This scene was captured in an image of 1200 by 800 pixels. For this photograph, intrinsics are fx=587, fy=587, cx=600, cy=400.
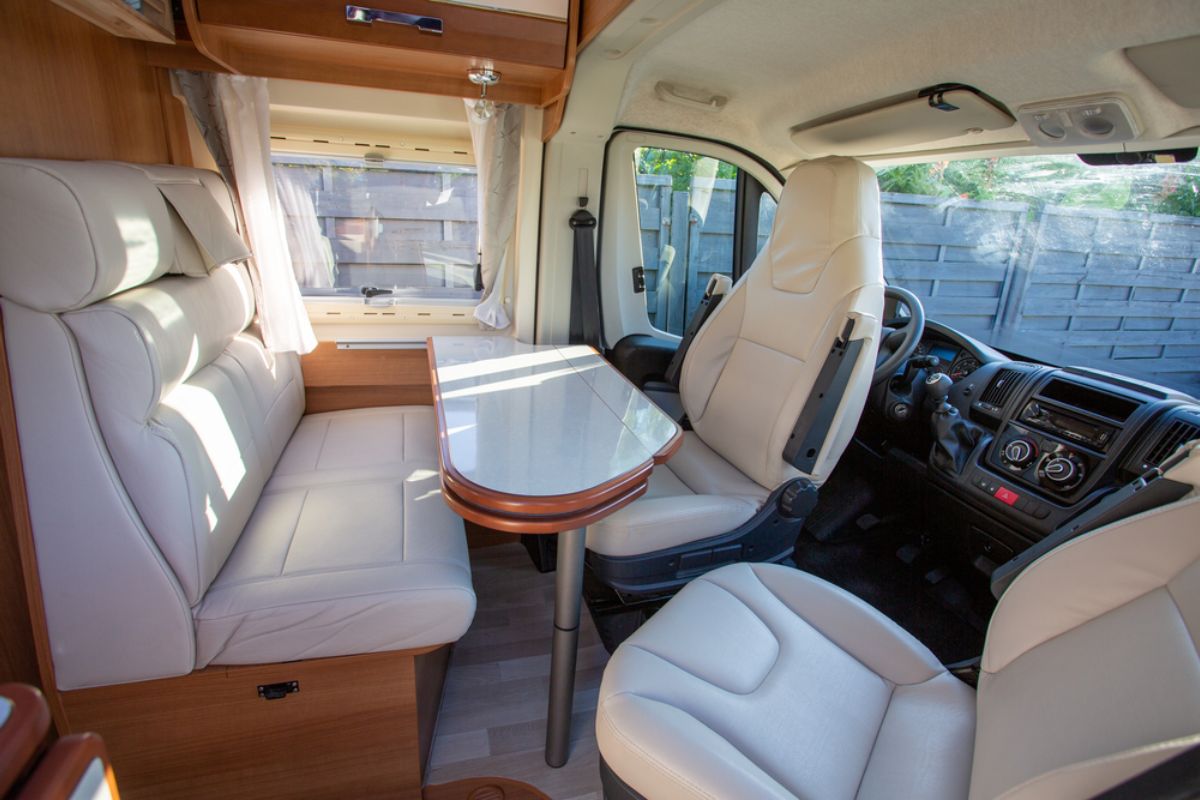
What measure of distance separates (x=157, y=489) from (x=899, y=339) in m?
2.21

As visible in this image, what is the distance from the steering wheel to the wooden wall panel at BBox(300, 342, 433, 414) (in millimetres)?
1678

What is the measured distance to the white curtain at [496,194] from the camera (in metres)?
2.11

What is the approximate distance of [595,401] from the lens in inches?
64.7

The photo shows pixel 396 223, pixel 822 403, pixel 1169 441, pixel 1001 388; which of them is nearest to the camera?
pixel 1169 441

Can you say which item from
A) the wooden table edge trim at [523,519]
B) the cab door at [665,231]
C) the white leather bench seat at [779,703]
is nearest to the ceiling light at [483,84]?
the cab door at [665,231]

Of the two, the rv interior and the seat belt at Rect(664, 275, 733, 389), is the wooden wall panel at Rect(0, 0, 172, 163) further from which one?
the seat belt at Rect(664, 275, 733, 389)

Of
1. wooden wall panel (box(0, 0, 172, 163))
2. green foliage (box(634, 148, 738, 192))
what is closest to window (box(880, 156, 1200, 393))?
green foliage (box(634, 148, 738, 192))

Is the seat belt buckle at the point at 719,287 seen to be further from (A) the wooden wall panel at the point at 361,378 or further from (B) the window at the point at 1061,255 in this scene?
(A) the wooden wall panel at the point at 361,378

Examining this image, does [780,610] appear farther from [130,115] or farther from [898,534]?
[130,115]

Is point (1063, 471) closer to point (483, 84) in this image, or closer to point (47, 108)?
point (483, 84)

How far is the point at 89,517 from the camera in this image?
1.05 meters

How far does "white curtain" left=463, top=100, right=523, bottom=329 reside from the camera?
211 cm

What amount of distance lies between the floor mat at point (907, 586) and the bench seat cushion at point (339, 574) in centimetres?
146

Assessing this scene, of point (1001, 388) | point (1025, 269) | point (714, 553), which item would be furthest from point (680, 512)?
point (1025, 269)
